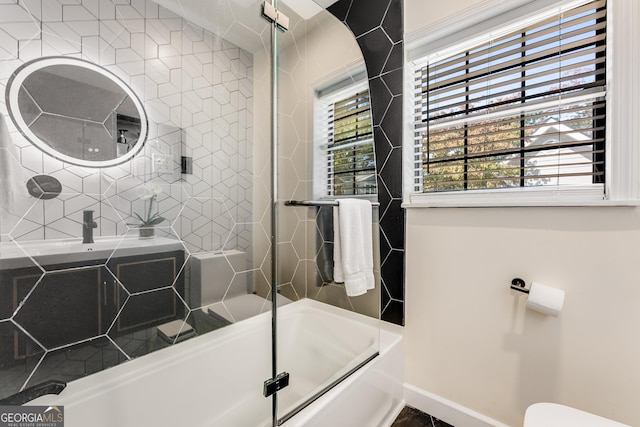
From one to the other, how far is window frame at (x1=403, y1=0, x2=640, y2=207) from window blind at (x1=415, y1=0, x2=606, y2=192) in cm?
5

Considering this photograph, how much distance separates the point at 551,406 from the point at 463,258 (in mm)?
626

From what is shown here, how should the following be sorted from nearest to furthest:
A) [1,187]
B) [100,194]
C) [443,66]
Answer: [1,187] → [100,194] → [443,66]

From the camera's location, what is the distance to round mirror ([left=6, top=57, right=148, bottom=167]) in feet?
3.19

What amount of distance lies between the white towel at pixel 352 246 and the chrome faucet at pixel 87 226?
108 centimetres

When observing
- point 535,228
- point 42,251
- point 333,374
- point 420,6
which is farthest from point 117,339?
point 420,6

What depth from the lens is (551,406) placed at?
0.94 metres

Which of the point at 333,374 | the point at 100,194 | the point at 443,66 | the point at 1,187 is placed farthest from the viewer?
the point at 443,66

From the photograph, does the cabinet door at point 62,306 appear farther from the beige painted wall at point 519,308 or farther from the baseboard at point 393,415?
the beige painted wall at point 519,308

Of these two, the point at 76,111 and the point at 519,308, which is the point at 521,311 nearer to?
the point at 519,308

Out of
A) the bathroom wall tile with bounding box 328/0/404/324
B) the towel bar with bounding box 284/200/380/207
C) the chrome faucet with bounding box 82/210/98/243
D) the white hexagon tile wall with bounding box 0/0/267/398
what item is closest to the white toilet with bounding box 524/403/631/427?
the bathroom wall tile with bounding box 328/0/404/324

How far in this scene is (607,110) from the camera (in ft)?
3.40

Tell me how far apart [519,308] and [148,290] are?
67.4 inches

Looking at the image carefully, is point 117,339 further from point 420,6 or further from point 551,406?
point 420,6

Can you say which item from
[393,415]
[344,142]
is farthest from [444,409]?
[344,142]
